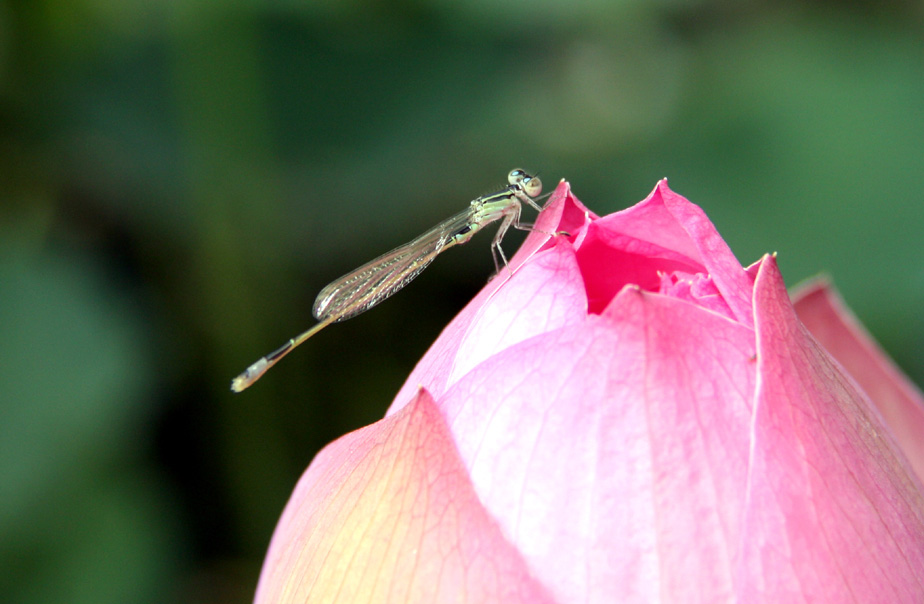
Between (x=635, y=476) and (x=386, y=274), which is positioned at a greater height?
(x=386, y=274)

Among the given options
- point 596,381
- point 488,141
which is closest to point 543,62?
point 488,141

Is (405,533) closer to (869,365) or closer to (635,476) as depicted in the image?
(635,476)

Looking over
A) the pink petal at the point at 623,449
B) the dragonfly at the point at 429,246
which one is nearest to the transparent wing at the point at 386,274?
the dragonfly at the point at 429,246

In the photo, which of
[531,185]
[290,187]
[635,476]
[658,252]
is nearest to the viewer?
[635,476]

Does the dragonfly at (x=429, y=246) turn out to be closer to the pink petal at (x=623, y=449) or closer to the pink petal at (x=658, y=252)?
the pink petal at (x=658, y=252)

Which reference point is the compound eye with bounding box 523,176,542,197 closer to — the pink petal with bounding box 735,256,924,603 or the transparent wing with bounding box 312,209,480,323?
the transparent wing with bounding box 312,209,480,323

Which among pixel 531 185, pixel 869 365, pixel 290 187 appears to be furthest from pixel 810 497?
pixel 290 187

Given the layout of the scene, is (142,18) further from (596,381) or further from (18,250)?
(596,381)
